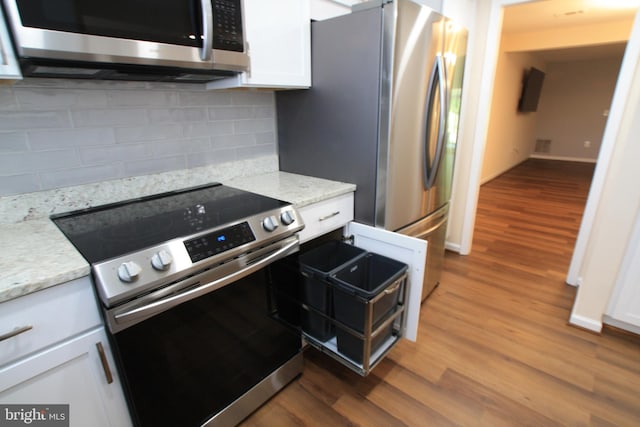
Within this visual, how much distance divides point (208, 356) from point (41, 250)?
0.64 metres

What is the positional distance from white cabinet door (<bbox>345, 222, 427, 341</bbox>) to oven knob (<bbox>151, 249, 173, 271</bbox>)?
102 centimetres

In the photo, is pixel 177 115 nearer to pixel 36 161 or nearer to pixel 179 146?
pixel 179 146

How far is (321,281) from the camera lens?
1.47 m

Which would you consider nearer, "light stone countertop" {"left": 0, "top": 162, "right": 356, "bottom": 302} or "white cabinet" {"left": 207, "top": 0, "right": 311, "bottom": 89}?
"light stone countertop" {"left": 0, "top": 162, "right": 356, "bottom": 302}

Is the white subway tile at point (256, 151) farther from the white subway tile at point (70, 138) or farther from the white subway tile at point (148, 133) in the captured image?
the white subway tile at point (70, 138)

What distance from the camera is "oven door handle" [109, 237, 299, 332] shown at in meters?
0.90

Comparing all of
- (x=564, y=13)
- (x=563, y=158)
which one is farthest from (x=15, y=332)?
(x=563, y=158)

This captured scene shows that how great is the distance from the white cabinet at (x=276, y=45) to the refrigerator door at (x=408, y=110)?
43cm

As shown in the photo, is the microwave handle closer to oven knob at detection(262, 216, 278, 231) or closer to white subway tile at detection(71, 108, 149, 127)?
white subway tile at detection(71, 108, 149, 127)

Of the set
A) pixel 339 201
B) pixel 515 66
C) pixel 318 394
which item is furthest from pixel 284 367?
pixel 515 66

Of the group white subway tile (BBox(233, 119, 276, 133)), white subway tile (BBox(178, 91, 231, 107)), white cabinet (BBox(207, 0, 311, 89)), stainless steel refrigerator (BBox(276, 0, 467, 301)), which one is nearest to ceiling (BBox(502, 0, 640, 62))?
stainless steel refrigerator (BBox(276, 0, 467, 301))

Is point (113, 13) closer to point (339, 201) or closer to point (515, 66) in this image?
point (339, 201)

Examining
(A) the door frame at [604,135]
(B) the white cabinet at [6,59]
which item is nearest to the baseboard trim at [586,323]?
(A) the door frame at [604,135]

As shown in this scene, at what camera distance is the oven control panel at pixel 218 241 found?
102cm
